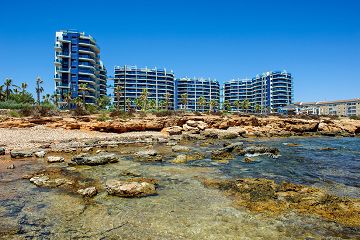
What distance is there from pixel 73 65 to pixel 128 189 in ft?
330

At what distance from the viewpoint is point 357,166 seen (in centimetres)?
1655

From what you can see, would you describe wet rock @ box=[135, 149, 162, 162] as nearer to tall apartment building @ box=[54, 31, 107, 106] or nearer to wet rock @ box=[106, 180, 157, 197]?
wet rock @ box=[106, 180, 157, 197]

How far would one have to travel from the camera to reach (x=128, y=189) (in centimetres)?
996

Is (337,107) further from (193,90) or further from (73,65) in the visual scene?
(73,65)

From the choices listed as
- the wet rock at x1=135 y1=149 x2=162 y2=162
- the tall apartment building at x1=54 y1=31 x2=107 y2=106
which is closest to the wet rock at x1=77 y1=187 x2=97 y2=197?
the wet rock at x1=135 y1=149 x2=162 y2=162

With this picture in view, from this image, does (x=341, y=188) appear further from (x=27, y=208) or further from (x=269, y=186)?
(x=27, y=208)

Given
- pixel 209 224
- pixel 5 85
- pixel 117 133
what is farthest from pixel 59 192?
pixel 5 85

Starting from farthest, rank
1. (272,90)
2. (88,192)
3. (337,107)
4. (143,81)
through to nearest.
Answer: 1. (337,107)
2. (272,90)
3. (143,81)
4. (88,192)

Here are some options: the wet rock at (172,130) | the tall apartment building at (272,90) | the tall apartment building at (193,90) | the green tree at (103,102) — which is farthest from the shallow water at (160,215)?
the tall apartment building at (193,90)

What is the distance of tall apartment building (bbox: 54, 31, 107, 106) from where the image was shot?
100250mm

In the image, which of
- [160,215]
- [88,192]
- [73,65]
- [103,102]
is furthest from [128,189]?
[73,65]

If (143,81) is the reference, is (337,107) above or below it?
below

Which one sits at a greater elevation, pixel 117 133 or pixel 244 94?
pixel 244 94

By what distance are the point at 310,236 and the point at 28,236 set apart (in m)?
6.47
